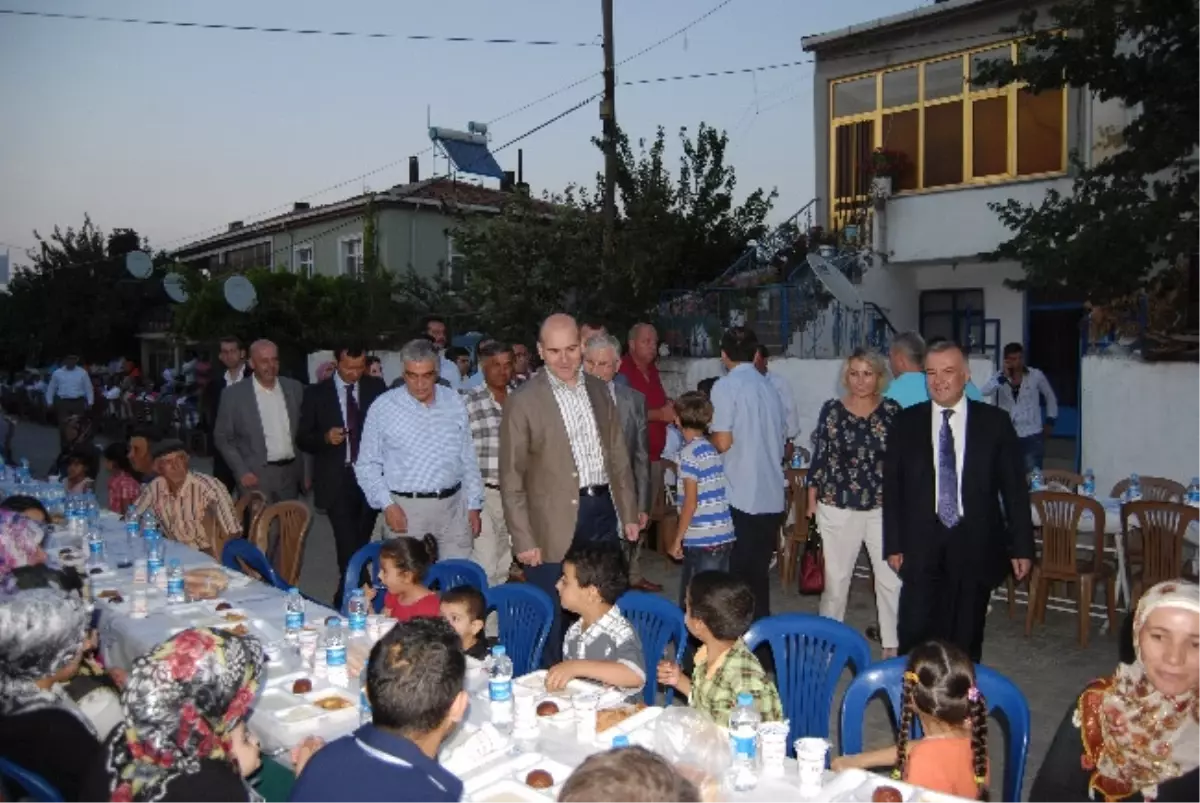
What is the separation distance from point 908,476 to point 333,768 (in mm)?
3271

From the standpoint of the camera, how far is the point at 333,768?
238 centimetres

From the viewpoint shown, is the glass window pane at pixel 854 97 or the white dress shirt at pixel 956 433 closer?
the white dress shirt at pixel 956 433

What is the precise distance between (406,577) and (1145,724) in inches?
121

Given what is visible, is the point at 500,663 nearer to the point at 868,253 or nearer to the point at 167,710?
the point at 167,710

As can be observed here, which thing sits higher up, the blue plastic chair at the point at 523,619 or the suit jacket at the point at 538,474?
the suit jacket at the point at 538,474

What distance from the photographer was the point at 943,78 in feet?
50.3

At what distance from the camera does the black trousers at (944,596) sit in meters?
4.69

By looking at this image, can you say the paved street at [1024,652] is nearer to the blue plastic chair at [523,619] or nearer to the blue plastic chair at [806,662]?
the blue plastic chair at [806,662]

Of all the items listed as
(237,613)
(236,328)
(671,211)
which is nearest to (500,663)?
(237,613)

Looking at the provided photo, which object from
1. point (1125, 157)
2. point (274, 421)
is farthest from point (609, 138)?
point (274, 421)

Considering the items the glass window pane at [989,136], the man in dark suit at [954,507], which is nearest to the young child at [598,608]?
the man in dark suit at [954,507]

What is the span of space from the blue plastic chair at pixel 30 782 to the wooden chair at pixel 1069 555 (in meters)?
5.73

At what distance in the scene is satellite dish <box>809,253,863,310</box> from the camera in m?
13.3

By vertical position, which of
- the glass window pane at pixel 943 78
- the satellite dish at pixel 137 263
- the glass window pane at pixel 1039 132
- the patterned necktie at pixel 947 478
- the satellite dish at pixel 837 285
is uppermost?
the glass window pane at pixel 943 78
